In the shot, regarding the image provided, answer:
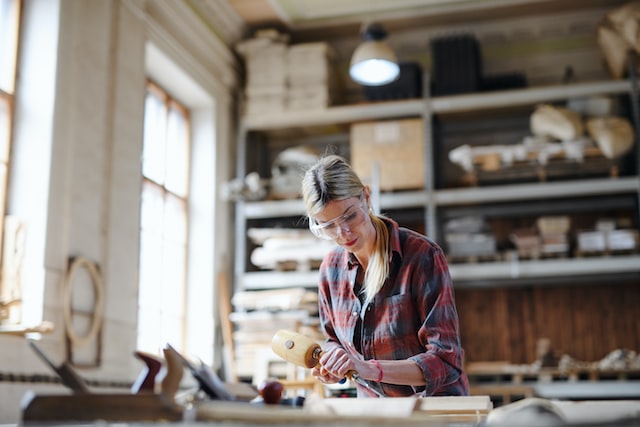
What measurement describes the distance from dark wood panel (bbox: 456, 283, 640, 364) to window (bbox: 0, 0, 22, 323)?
388 centimetres

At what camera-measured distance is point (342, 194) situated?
2371 mm

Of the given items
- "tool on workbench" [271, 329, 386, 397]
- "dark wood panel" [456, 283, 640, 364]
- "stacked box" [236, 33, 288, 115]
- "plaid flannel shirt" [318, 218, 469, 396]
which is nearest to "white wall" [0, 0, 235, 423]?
"stacked box" [236, 33, 288, 115]

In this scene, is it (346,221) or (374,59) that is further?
(374,59)

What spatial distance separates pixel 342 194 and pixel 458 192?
13.8ft

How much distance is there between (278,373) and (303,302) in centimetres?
61

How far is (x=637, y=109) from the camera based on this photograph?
6254mm

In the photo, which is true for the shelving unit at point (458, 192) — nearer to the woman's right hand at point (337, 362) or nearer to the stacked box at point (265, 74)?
the stacked box at point (265, 74)

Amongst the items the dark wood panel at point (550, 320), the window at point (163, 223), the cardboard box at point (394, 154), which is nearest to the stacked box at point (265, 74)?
the window at point (163, 223)

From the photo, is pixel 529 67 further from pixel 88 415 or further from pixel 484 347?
pixel 88 415

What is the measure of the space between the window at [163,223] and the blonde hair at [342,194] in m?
3.51

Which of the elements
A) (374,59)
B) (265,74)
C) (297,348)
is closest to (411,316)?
(297,348)

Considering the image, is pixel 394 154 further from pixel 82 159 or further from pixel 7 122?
pixel 7 122

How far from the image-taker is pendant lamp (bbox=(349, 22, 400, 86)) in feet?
18.9

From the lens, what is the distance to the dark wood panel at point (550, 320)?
259 inches
